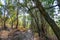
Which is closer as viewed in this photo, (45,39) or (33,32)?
(45,39)

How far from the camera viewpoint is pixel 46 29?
16.7 meters

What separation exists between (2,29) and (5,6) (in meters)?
3.83

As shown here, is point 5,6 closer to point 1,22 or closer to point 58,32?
point 1,22

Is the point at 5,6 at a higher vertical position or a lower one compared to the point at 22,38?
higher

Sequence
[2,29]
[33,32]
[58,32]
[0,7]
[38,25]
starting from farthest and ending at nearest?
[2,29], [0,7], [33,32], [38,25], [58,32]

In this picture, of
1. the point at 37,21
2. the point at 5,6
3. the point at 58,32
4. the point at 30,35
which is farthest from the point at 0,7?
the point at 58,32

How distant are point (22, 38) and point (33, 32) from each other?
1.40m

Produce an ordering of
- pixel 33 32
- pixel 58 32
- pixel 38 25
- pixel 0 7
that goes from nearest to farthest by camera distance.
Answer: pixel 58 32
pixel 38 25
pixel 33 32
pixel 0 7

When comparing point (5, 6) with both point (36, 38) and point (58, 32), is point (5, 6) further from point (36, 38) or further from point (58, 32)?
point (58, 32)

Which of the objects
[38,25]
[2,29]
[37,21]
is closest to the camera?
[37,21]

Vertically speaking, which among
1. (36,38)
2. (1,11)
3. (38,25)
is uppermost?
(1,11)

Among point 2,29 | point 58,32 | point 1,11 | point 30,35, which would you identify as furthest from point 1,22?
point 58,32

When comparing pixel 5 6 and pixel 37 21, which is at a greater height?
pixel 5 6

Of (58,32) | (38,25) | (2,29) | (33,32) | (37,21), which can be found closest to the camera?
(58,32)
